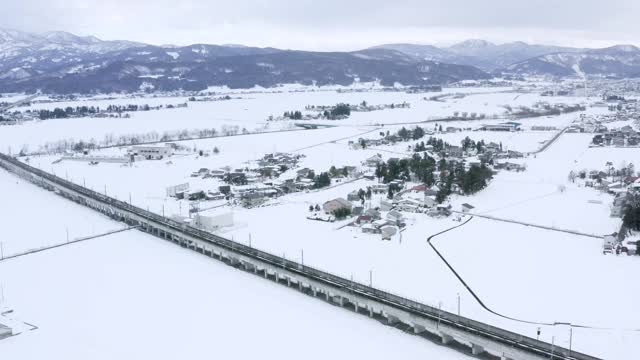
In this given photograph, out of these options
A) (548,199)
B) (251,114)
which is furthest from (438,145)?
(251,114)

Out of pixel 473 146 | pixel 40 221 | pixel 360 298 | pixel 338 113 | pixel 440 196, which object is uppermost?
pixel 338 113

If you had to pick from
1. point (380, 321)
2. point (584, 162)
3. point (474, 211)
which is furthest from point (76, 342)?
point (584, 162)

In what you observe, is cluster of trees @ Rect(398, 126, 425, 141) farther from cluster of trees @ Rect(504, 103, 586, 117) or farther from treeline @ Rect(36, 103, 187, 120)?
treeline @ Rect(36, 103, 187, 120)

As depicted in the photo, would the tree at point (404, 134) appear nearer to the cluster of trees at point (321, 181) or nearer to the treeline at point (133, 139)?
the treeline at point (133, 139)

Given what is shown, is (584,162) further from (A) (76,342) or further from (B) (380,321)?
(A) (76,342)

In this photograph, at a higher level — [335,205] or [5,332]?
[335,205]

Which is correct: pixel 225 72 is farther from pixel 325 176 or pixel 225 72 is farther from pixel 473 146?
pixel 325 176

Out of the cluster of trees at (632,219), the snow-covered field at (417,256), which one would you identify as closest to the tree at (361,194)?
the snow-covered field at (417,256)
